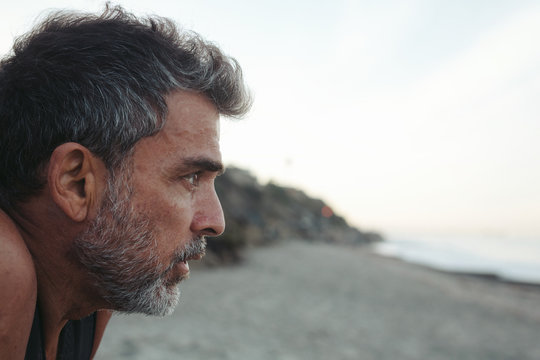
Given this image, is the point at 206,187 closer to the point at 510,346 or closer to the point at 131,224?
the point at 131,224

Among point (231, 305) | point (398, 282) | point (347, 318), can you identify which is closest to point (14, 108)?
point (231, 305)

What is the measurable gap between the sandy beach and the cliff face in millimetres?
1040

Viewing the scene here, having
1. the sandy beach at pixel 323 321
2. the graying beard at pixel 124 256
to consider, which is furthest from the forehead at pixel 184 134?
the sandy beach at pixel 323 321

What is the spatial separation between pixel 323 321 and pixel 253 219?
1512 centimetres

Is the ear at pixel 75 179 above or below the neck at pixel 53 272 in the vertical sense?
above

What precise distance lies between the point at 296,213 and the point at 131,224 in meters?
33.0

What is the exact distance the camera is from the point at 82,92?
1.15 meters

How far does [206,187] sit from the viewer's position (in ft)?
4.26

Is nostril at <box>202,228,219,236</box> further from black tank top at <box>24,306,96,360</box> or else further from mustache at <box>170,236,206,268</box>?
black tank top at <box>24,306,96,360</box>

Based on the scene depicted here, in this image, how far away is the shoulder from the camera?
34.6 inches

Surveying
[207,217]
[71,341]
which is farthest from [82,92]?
[71,341]

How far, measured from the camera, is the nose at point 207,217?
50.0 inches

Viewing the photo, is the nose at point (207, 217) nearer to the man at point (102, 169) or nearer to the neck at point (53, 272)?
the man at point (102, 169)

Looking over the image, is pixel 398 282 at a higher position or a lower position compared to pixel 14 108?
lower
